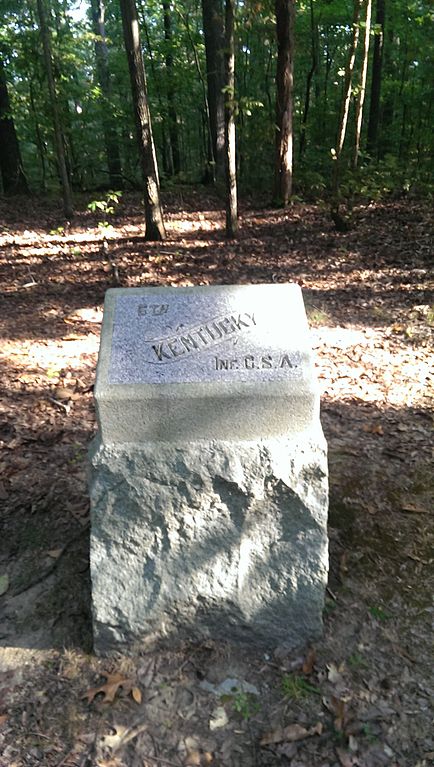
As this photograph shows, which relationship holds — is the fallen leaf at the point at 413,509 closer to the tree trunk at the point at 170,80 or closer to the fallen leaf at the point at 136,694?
the fallen leaf at the point at 136,694

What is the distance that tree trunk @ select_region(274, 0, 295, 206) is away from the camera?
31.4 feet

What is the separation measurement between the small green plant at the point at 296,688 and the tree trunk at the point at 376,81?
14.5 metres

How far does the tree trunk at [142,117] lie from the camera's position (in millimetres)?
7711

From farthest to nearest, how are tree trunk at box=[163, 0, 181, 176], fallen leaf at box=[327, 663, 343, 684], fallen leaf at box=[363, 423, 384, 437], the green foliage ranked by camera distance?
tree trunk at box=[163, 0, 181, 176] → the green foliage → fallen leaf at box=[363, 423, 384, 437] → fallen leaf at box=[327, 663, 343, 684]

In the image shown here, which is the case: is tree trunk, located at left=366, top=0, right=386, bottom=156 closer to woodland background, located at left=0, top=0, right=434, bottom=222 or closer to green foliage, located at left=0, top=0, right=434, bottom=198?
woodland background, located at left=0, top=0, right=434, bottom=222

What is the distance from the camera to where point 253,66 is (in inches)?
645

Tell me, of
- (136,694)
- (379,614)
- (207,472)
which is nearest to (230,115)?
(207,472)

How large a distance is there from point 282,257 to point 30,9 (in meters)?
10.3

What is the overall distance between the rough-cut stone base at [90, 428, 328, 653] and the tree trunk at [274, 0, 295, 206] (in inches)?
366

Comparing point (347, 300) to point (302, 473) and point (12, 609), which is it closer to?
point (302, 473)

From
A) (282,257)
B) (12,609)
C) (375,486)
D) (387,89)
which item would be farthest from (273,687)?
(387,89)

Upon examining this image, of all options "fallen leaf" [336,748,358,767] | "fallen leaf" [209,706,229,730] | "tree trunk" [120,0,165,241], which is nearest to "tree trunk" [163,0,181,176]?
"tree trunk" [120,0,165,241]

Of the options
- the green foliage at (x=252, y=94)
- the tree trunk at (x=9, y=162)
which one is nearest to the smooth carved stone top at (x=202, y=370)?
the green foliage at (x=252, y=94)

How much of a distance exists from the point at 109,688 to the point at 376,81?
53.7 feet
